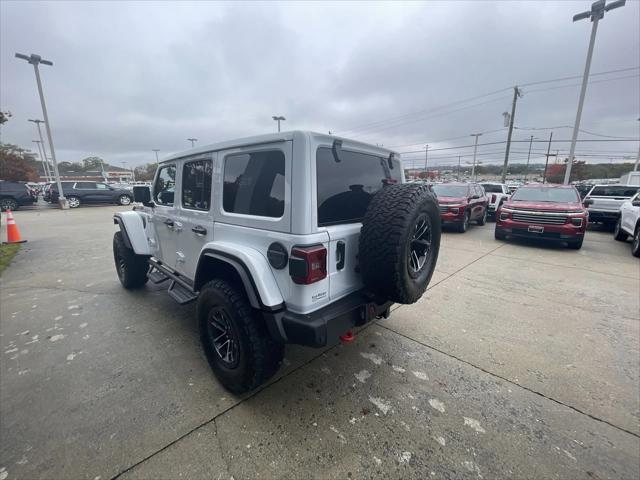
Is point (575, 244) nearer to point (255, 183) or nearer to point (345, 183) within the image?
point (345, 183)

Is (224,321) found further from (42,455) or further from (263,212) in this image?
(42,455)

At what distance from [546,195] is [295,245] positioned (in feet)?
28.4

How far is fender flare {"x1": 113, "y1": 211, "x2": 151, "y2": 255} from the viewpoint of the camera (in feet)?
12.6

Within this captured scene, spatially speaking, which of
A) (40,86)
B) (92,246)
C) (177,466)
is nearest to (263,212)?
(177,466)

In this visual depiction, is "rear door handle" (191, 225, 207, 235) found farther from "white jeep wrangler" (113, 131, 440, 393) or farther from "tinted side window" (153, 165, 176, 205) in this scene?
"tinted side window" (153, 165, 176, 205)

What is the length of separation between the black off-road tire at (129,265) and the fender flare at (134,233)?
0.92 ft

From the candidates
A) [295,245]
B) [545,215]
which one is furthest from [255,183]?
[545,215]

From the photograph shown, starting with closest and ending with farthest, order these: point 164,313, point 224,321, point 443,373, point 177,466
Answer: point 177,466
point 224,321
point 443,373
point 164,313

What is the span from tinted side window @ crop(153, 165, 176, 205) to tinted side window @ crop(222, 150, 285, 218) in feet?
3.88

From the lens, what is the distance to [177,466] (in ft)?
5.58

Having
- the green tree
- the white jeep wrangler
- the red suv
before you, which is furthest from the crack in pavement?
the green tree

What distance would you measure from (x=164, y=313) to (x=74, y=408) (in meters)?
1.56

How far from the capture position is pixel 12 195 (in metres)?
16.0

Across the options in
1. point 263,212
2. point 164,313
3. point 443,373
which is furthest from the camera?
point 164,313
